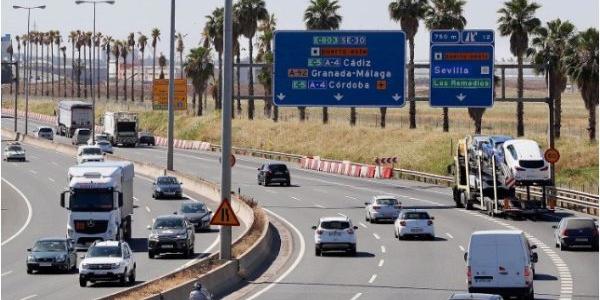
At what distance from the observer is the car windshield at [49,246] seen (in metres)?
46.0

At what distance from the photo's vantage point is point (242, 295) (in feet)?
126

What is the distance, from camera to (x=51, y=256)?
45625 mm

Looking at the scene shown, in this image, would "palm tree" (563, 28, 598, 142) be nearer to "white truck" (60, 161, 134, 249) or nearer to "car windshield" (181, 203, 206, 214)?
"car windshield" (181, 203, 206, 214)

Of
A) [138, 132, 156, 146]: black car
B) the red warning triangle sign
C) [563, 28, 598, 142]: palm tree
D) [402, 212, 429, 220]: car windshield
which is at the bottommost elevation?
[402, 212, 429, 220]: car windshield

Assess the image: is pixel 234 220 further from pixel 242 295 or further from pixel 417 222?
pixel 417 222

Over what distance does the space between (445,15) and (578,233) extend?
60.7 metres

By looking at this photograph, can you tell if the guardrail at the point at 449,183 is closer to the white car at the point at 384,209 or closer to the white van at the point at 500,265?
the white car at the point at 384,209

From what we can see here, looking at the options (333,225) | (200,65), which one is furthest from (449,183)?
(200,65)

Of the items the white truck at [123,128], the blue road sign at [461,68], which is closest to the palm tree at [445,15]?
the white truck at [123,128]

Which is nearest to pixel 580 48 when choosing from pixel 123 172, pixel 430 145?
pixel 430 145

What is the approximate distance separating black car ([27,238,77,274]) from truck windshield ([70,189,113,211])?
240 inches

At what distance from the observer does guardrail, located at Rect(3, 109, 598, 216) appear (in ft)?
225

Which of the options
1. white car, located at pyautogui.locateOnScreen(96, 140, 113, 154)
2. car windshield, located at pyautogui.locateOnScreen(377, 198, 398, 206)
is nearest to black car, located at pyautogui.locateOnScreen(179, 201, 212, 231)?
car windshield, located at pyautogui.locateOnScreen(377, 198, 398, 206)

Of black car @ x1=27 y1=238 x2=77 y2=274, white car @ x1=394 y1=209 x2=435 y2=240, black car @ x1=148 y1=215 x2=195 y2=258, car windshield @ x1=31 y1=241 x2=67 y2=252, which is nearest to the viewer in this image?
black car @ x1=27 y1=238 x2=77 y2=274
